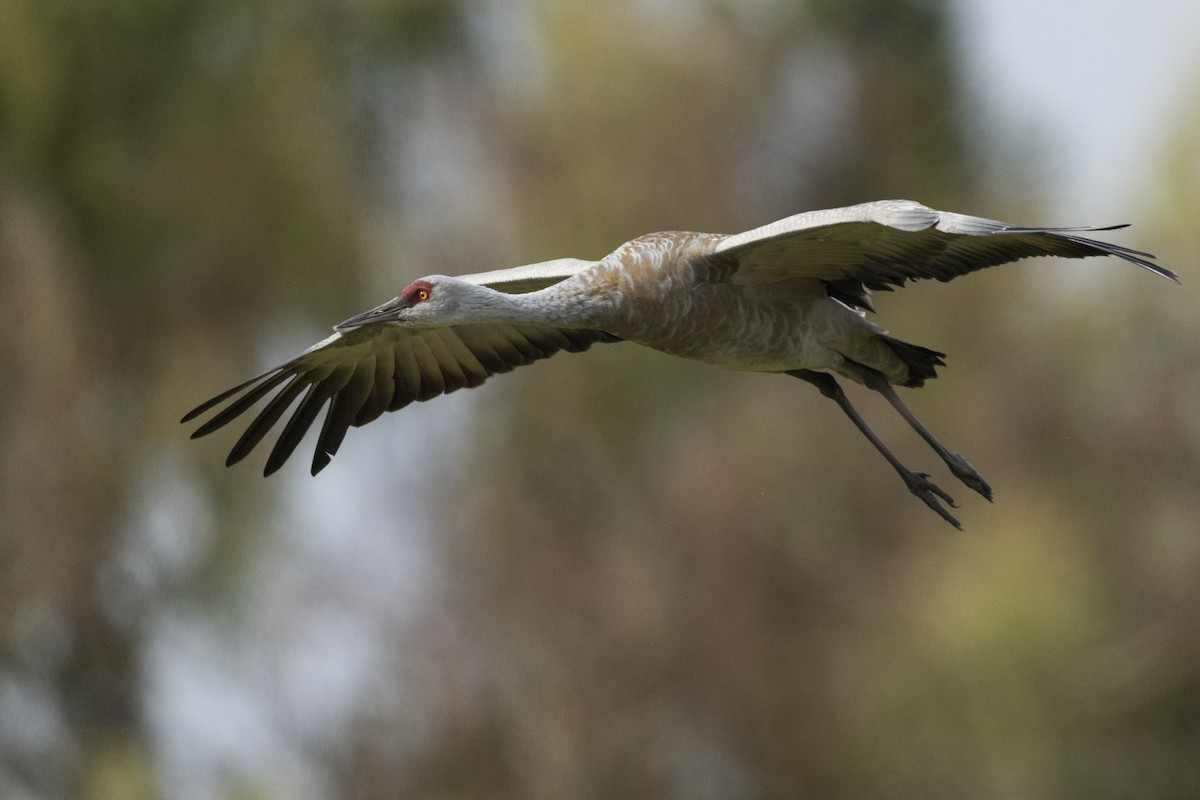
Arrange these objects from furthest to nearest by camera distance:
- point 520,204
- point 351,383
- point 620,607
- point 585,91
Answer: point 585,91 → point 520,204 → point 620,607 → point 351,383

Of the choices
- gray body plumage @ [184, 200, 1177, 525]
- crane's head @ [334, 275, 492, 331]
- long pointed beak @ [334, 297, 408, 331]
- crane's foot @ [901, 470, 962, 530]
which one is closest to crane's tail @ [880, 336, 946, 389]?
gray body plumage @ [184, 200, 1177, 525]

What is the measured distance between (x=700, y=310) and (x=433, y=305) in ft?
4.66

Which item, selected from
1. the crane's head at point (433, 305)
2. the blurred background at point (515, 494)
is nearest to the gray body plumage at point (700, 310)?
the crane's head at point (433, 305)

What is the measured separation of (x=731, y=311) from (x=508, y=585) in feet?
69.4

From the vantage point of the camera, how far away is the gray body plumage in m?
10.6

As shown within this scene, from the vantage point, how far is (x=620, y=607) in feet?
107

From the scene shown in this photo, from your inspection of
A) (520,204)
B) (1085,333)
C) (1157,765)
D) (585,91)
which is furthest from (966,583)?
(585,91)

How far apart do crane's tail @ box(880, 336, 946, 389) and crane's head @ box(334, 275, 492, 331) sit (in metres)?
2.43

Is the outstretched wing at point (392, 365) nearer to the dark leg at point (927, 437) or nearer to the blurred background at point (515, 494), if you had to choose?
the dark leg at point (927, 437)

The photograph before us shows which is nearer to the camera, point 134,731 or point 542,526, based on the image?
point 134,731

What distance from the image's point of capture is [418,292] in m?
10.9

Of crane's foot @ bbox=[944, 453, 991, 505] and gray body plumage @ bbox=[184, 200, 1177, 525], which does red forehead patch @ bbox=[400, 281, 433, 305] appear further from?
crane's foot @ bbox=[944, 453, 991, 505]

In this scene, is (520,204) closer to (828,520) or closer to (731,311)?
(828,520)

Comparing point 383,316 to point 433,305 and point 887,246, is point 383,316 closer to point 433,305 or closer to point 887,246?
point 433,305
